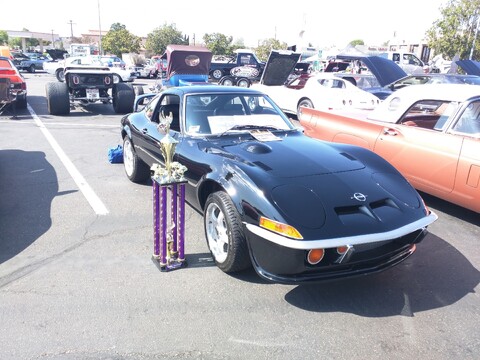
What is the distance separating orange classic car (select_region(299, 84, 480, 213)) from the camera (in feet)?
14.9

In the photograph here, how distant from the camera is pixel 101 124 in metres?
10.9

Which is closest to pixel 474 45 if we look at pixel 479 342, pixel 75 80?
pixel 75 80

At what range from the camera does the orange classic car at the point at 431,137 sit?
4.54 m

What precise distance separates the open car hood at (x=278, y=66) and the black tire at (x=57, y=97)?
5.83 m

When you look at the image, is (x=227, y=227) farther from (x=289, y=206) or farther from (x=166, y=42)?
(x=166, y=42)

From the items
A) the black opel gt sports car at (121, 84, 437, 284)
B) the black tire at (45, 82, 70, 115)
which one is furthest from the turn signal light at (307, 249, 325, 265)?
the black tire at (45, 82, 70, 115)

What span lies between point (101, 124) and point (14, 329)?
8699 mm

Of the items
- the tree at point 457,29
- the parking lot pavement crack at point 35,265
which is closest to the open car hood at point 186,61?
the parking lot pavement crack at point 35,265

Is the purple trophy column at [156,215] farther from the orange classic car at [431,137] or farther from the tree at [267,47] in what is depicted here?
the tree at [267,47]

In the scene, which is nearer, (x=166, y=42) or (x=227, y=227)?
(x=227, y=227)

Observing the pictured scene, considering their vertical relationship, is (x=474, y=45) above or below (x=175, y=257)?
above

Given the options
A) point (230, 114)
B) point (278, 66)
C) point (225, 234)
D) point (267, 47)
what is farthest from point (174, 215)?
point (267, 47)

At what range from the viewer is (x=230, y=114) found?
464 centimetres

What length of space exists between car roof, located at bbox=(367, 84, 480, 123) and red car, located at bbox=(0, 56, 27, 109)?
9.14 m
